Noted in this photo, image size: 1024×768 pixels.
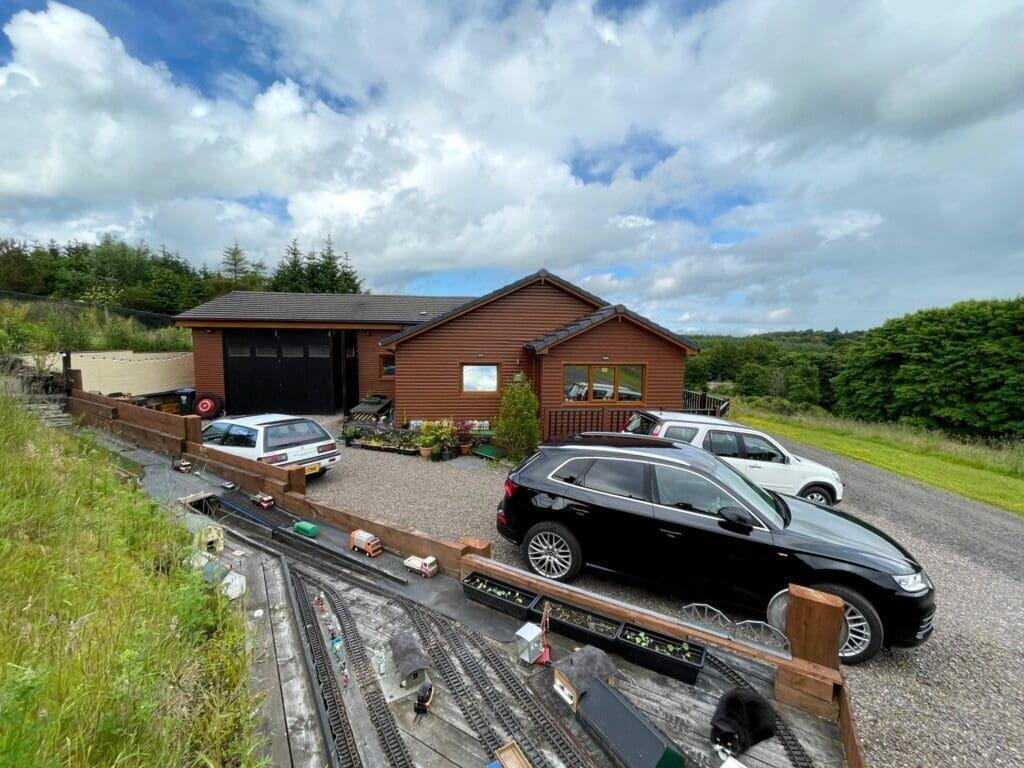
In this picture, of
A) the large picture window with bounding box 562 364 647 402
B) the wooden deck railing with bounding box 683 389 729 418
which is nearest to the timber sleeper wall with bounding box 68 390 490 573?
the large picture window with bounding box 562 364 647 402

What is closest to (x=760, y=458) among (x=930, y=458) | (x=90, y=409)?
(x=930, y=458)

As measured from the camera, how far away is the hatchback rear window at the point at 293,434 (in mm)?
7715

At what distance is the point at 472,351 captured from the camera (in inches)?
502

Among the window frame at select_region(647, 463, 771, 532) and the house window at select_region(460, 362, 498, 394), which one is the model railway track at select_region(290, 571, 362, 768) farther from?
the house window at select_region(460, 362, 498, 394)

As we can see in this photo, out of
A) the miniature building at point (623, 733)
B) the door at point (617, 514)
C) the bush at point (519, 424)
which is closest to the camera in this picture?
the miniature building at point (623, 733)

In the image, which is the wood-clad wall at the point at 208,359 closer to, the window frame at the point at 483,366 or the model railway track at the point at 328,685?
the window frame at the point at 483,366

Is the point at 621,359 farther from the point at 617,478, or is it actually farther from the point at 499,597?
the point at 499,597

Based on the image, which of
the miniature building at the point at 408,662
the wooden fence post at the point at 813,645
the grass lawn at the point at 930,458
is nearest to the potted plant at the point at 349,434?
the miniature building at the point at 408,662

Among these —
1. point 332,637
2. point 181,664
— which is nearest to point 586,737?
point 332,637

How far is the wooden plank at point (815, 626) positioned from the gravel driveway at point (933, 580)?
1.42m

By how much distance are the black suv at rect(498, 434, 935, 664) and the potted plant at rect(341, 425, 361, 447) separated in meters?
7.66

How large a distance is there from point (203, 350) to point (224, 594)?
15361 mm

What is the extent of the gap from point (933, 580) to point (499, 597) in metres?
6.12

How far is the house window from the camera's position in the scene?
12.8m
